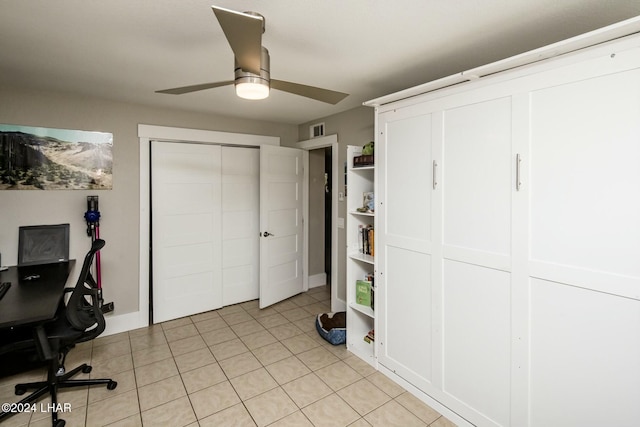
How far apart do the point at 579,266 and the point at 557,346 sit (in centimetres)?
42

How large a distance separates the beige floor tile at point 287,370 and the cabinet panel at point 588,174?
191 cm

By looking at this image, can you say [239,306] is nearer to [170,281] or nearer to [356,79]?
[170,281]

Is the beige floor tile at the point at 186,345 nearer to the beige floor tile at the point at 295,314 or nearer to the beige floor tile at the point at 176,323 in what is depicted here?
the beige floor tile at the point at 176,323

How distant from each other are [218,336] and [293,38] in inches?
110

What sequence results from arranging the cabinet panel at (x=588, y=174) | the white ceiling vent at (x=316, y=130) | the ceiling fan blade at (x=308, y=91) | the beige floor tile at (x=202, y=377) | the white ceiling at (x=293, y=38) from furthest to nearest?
1. the white ceiling vent at (x=316, y=130)
2. the beige floor tile at (x=202, y=377)
3. the ceiling fan blade at (x=308, y=91)
4. the white ceiling at (x=293, y=38)
5. the cabinet panel at (x=588, y=174)

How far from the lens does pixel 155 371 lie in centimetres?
258

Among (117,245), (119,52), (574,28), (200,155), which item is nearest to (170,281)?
(117,245)

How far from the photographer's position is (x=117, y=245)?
323 cm

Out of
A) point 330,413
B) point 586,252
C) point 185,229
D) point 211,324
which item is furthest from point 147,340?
point 586,252

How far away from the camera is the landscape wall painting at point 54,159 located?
274 cm

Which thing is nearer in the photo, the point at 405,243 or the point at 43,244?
the point at 405,243

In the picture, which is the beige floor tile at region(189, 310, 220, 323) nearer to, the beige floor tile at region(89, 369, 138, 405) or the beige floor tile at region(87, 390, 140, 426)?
the beige floor tile at region(89, 369, 138, 405)

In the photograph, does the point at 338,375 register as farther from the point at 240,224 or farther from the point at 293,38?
the point at 293,38

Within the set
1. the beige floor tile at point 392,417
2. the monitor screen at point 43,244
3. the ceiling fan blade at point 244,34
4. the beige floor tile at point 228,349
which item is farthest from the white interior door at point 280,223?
the ceiling fan blade at point 244,34
